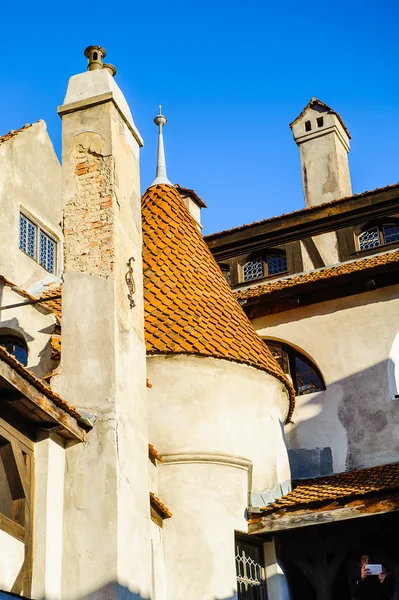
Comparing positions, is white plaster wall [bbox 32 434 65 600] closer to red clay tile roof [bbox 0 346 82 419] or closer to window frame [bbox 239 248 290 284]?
red clay tile roof [bbox 0 346 82 419]

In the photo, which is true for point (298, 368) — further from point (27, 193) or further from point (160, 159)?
point (27, 193)

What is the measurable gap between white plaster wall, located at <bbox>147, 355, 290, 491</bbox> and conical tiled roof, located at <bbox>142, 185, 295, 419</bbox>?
20 centimetres

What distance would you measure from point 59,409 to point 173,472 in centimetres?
342

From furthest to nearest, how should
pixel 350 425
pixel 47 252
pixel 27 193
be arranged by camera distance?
1. pixel 47 252
2. pixel 27 193
3. pixel 350 425

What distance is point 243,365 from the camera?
14.0m

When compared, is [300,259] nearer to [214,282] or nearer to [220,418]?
[214,282]

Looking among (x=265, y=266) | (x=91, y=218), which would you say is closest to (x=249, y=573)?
(x=91, y=218)

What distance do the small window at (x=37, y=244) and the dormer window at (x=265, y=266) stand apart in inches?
142

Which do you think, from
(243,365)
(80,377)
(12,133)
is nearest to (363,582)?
(243,365)

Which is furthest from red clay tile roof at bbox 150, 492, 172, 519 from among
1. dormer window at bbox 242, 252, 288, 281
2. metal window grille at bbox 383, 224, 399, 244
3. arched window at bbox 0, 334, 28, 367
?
metal window grille at bbox 383, 224, 399, 244

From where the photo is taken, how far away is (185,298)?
1465 cm

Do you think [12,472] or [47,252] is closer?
[12,472]

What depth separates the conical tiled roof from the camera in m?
13.9

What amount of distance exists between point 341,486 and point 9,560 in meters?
Answer: 5.53
